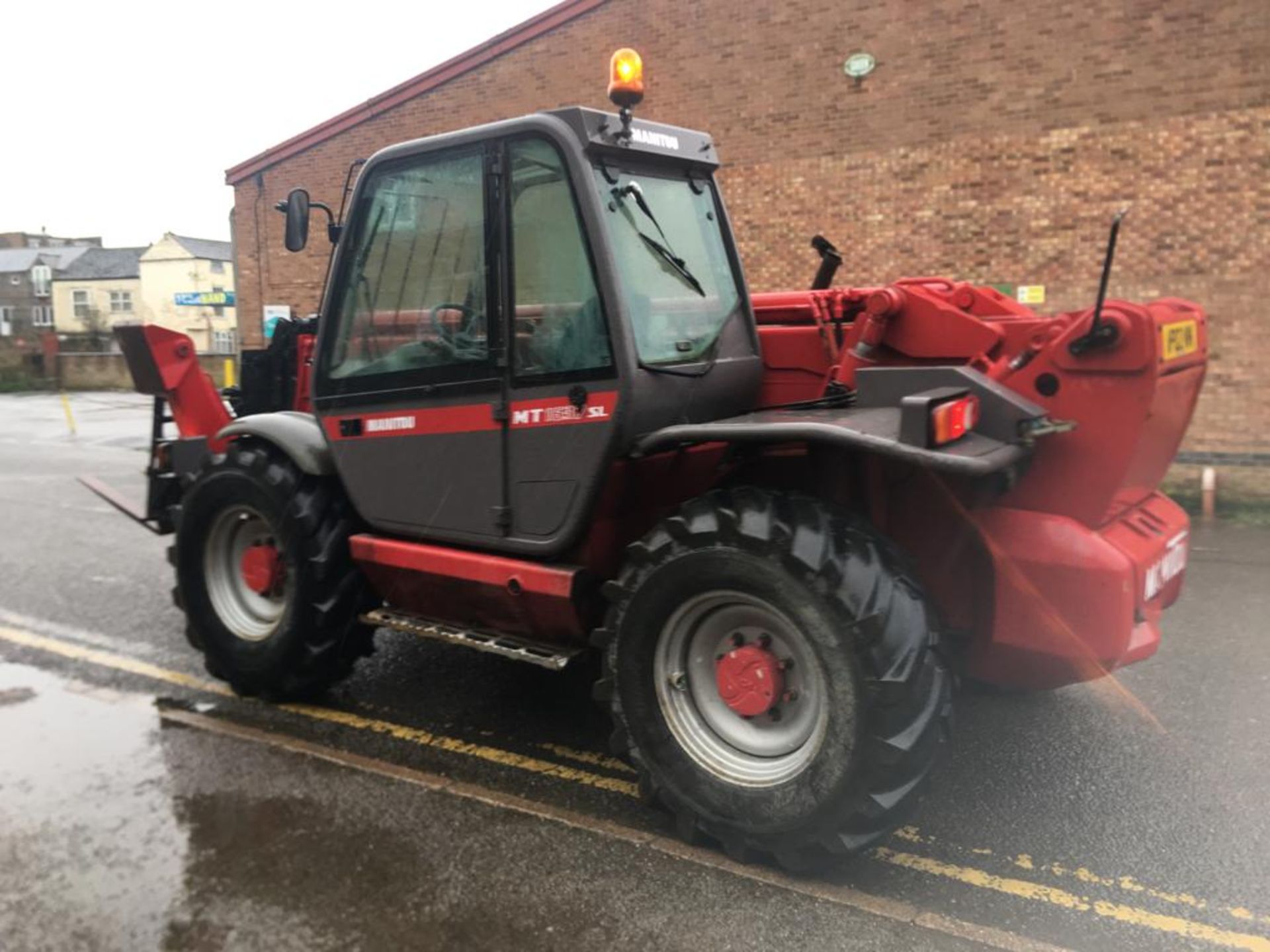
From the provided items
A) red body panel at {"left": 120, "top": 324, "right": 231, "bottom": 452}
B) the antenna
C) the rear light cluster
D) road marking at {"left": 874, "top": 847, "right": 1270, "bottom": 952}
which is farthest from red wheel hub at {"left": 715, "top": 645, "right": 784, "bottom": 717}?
red body panel at {"left": 120, "top": 324, "right": 231, "bottom": 452}

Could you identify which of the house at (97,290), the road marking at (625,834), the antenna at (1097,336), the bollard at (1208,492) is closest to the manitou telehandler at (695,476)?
the antenna at (1097,336)

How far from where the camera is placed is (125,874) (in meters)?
3.21

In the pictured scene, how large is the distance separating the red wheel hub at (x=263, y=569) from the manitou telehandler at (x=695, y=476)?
0.02 metres

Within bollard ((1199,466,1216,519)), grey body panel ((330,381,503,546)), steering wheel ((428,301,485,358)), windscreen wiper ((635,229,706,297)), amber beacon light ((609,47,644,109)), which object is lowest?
bollard ((1199,466,1216,519))

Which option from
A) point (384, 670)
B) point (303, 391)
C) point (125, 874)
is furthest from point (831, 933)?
point (303, 391)

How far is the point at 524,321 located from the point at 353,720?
204 cm

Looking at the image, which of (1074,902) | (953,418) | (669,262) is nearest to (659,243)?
(669,262)

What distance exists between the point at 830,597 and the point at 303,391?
3.37 meters

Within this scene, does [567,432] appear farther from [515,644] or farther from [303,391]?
[303,391]

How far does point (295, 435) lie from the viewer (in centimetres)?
445

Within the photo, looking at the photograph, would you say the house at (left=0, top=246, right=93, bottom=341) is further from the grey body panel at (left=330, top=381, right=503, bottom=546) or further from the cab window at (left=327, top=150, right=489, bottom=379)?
the grey body panel at (left=330, top=381, right=503, bottom=546)

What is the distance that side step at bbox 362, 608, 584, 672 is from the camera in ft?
12.1

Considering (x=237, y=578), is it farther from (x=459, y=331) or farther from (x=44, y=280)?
(x=44, y=280)

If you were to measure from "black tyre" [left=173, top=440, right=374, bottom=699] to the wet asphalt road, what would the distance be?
0.25 meters
